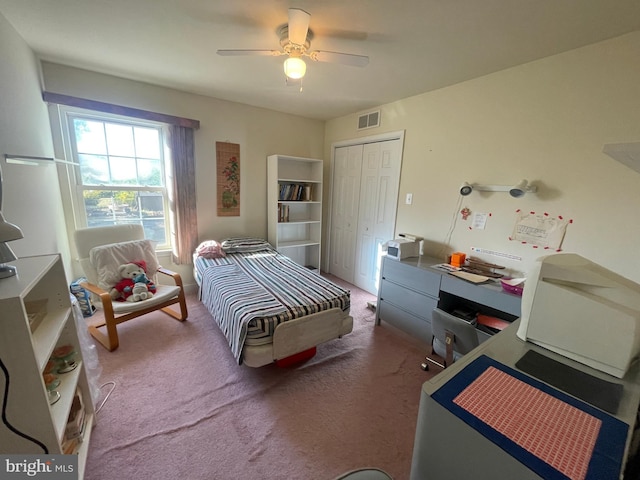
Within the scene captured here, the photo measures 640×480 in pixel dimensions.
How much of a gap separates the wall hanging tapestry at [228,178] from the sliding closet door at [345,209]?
138 centimetres

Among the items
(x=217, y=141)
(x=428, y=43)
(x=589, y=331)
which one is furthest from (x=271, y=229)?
(x=589, y=331)

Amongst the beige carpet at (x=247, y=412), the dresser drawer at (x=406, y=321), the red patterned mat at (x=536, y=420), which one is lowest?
the beige carpet at (x=247, y=412)

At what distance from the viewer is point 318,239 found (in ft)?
12.6

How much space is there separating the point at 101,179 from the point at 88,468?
2.53 metres

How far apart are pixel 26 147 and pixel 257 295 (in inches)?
75.9

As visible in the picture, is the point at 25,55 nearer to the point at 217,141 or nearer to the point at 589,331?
the point at 217,141

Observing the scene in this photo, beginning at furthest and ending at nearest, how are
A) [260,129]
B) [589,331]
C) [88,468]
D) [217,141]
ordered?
1. [260,129]
2. [217,141]
3. [88,468]
4. [589,331]

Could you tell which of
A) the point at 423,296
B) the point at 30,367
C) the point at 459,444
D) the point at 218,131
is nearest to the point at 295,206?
the point at 218,131

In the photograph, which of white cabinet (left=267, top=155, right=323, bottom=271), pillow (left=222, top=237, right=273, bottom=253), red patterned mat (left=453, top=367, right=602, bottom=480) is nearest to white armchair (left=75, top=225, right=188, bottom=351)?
pillow (left=222, top=237, right=273, bottom=253)

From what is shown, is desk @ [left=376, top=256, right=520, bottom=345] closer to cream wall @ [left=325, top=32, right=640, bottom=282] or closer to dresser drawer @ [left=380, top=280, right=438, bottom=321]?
dresser drawer @ [left=380, top=280, right=438, bottom=321]

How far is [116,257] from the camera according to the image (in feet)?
7.95

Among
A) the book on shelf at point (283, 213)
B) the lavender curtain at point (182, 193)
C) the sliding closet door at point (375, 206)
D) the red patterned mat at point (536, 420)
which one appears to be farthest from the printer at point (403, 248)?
the lavender curtain at point (182, 193)

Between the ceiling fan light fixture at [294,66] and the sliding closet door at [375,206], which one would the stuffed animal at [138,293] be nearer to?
the ceiling fan light fixture at [294,66]

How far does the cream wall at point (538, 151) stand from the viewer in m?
1.64
